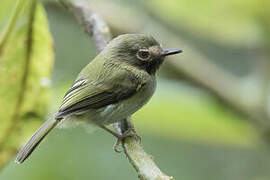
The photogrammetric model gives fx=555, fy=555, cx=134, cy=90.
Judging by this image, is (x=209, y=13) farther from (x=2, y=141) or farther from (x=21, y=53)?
(x=2, y=141)

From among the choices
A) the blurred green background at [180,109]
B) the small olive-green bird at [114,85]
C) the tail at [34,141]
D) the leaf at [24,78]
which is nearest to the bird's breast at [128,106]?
the small olive-green bird at [114,85]

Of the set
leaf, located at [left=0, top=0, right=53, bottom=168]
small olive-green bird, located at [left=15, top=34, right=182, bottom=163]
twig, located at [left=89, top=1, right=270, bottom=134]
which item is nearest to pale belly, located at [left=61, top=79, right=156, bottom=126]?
small olive-green bird, located at [left=15, top=34, right=182, bottom=163]

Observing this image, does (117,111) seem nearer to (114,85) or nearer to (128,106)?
(128,106)

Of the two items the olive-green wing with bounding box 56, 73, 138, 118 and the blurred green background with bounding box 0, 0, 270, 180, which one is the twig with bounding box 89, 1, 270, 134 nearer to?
the blurred green background with bounding box 0, 0, 270, 180

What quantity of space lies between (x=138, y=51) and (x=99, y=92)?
0.49 metres

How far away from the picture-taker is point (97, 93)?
3.81 metres

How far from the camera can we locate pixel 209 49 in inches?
283

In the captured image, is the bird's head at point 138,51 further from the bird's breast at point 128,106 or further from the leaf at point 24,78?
the leaf at point 24,78

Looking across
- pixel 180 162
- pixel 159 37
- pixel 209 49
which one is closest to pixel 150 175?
pixel 159 37

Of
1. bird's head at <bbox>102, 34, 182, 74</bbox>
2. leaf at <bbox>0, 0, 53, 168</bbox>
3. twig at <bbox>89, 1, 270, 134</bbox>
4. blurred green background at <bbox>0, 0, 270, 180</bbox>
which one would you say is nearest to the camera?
leaf at <bbox>0, 0, 53, 168</bbox>

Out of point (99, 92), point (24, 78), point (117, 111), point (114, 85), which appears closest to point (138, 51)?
point (114, 85)

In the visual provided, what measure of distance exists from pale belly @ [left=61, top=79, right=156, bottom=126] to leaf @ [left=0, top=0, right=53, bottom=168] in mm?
597

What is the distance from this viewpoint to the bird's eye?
407 centimetres

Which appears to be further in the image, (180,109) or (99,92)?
(99,92)
